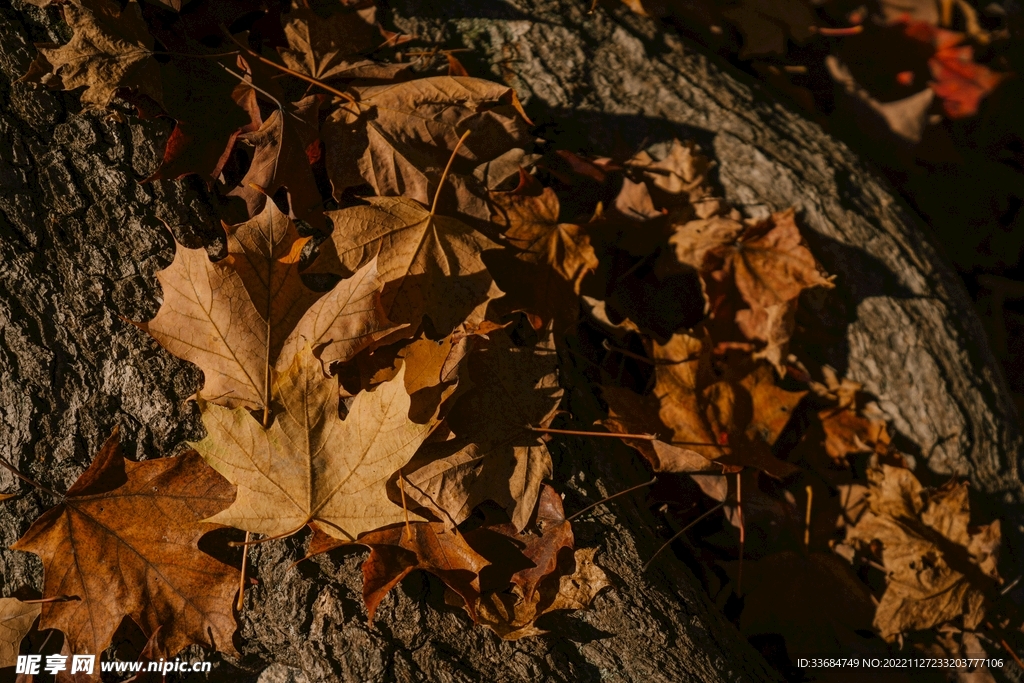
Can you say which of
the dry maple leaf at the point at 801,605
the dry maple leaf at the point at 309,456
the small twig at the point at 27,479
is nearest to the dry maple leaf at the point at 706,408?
the dry maple leaf at the point at 801,605

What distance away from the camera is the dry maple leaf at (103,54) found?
121 cm

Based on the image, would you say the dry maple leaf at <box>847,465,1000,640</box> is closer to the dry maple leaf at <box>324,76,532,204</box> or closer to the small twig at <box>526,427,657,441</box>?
the small twig at <box>526,427,657,441</box>

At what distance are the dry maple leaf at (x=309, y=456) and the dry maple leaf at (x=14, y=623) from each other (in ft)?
1.65

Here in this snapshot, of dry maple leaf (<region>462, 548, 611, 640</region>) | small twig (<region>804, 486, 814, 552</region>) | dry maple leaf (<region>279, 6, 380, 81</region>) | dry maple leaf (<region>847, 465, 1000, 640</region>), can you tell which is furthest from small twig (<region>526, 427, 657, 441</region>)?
dry maple leaf (<region>279, 6, 380, 81</region>)

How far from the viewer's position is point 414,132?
1.39m

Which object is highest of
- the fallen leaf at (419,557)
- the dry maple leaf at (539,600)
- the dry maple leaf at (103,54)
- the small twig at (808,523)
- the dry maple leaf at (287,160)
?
the dry maple leaf at (103,54)

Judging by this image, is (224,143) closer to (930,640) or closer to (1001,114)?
(930,640)

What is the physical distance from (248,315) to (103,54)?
0.63 m

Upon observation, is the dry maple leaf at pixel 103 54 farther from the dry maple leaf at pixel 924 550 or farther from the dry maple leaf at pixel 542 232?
the dry maple leaf at pixel 924 550

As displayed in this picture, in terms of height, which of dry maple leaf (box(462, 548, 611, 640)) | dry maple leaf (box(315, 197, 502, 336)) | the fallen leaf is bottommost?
dry maple leaf (box(462, 548, 611, 640))

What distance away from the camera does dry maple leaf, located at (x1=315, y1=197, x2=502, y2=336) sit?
48.6 inches

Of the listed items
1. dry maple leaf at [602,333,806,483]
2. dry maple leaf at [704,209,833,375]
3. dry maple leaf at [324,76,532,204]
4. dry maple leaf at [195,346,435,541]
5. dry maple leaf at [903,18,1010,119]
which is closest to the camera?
Result: dry maple leaf at [195,346,435,541]

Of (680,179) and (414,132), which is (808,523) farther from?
(414,132)

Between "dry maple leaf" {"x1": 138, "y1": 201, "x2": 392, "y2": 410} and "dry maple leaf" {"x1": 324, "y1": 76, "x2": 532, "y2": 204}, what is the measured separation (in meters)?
0.24
